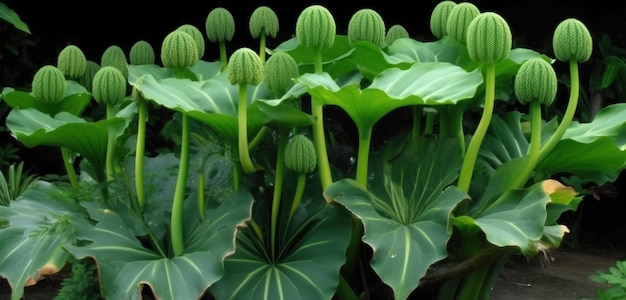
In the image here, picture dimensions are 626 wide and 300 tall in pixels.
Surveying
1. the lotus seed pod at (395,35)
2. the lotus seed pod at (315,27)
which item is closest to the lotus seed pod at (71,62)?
the lotus seed pod at (315,27)

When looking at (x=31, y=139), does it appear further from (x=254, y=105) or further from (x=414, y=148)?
(x=414, y=148)

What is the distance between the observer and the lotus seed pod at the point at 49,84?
123 inches

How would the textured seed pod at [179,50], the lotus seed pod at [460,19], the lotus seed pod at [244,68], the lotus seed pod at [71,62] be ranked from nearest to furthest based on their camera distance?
the lotus seed pod at [244,68], the textured seed pod at [179,50], the lotus seed pod at [460,19], the lotus seed pod at [71,62]

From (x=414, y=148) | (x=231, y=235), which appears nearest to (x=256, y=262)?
(x=231, y=235)

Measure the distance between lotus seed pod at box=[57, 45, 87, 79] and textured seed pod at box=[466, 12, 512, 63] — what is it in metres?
1.55

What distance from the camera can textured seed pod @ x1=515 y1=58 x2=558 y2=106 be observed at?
105 inches

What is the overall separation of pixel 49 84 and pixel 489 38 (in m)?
1.55

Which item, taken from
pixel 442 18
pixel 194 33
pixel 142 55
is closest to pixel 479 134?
pixel 442 18

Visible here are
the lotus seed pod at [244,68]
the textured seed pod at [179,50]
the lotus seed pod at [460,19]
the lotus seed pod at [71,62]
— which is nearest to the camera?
the lotus seed pod at [244,68]

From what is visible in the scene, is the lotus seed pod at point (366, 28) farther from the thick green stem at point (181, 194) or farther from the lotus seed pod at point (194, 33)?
the thick green stem at point (181, 194)

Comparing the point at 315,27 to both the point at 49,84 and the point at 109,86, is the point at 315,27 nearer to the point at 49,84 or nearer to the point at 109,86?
the point at 109,86

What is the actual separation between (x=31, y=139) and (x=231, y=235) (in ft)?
2.60

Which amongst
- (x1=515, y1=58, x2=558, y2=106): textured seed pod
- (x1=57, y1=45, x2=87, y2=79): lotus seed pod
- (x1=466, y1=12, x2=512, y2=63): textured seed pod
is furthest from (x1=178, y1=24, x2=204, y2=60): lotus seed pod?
(x1=515, y1=58, x2=558, y2=106): textured seed pod

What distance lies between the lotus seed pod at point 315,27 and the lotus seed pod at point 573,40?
0.73 meters
